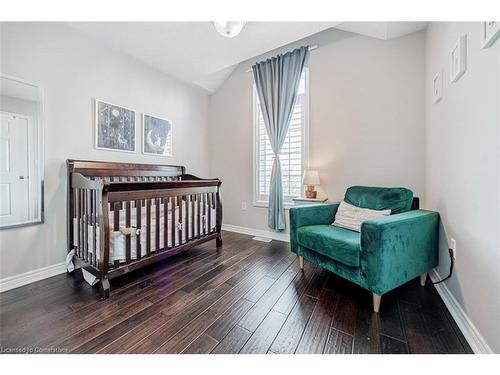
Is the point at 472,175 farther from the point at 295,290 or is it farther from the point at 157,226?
the point at 157,226

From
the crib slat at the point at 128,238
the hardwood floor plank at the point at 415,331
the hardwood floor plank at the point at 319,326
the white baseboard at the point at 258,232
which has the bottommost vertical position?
the hardwood floor plank at the point at 319,326

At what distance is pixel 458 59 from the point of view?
4.12ft

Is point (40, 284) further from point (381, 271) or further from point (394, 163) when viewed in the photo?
point (394, 163)

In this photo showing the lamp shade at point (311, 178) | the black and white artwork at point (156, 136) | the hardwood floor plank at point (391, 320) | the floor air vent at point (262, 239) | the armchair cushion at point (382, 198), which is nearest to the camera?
the hardwood floor plank at point (391, 320)

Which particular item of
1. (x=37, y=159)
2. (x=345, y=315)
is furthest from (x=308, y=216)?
(x=37, y=159)

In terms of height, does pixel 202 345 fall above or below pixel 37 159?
below

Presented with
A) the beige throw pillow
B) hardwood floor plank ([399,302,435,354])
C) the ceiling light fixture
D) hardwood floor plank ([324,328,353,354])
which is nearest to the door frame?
the ceiling light fixture

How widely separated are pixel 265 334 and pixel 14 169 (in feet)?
7.37

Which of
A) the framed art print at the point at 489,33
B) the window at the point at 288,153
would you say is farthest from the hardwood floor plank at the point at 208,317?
the framed art print at the point at 489,33

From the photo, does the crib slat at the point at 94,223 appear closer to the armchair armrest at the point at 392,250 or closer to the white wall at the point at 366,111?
the armchair armrest at the point at 392,250

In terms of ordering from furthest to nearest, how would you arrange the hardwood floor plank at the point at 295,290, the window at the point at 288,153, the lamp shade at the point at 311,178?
the window at the point at 288,153, the lamp shade at the point at 311,178, the hardwood floor plank at the point at 295,290

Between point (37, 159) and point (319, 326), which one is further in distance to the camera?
point (37, 159)

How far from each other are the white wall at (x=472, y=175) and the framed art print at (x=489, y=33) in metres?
0.03

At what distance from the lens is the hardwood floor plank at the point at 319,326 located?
1.06 metres
